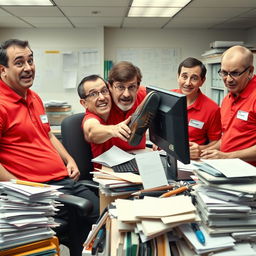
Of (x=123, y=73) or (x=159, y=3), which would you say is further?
(x=159, y=3)

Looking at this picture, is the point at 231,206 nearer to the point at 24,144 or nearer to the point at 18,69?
the point at 24,144

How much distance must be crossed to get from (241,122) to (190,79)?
1.71ft

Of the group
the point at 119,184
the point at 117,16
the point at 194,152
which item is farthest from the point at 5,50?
the point at 117,16

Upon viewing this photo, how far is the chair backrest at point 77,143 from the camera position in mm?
2000

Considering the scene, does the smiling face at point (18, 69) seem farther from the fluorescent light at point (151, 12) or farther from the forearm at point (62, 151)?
the fluorescent light at point (151, 12)

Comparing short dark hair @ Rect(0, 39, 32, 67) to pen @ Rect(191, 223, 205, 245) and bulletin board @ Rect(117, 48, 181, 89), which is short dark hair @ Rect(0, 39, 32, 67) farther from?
bulletin board @ Rect(117, 48, 181, 89)

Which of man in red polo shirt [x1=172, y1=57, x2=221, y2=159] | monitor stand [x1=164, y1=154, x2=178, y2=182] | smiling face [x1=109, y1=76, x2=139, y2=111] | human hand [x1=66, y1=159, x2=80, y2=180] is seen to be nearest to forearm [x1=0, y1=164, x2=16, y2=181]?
human hand [x1=66, y1=159, x2=80, y2=180]

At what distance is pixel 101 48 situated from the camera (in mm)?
4344

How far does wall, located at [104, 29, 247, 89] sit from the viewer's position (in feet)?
14.9

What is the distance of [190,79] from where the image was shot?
2344 mm

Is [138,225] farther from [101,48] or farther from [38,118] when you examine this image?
[101,48]

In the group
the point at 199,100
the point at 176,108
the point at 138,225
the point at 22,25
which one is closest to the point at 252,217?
the point at 138,225

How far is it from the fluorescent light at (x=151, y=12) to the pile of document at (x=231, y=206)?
271 centimetres

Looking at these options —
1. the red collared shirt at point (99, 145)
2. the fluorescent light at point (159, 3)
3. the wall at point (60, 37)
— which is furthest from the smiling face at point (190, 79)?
the wall at point (60, 37)
